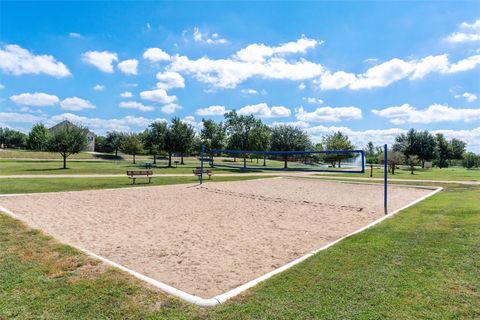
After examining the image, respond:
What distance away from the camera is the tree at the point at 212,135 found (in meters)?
51.6

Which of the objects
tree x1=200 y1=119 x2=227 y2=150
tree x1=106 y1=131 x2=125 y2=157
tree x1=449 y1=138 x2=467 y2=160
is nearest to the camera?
tree x1=200 y1=119 x2=227 y2=150

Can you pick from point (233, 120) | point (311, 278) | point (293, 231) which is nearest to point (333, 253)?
point (311, 278)

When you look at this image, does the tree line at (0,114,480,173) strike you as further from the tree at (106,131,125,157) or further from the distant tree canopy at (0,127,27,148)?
the distant tree canopy at (0,127,27,148)

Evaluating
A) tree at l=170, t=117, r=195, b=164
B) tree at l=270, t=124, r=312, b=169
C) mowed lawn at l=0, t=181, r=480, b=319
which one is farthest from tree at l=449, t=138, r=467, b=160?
mowed lawn at l=0, t=181, r=480, b=319

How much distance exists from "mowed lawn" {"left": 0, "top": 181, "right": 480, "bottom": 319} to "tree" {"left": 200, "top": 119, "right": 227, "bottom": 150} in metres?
45.9

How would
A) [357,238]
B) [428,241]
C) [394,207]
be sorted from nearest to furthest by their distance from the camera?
[428,241], [357,238], [394,207]

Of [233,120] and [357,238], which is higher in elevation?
[233,120]

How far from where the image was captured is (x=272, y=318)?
2881 mm

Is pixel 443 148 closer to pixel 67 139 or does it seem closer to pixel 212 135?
pixel 212 135

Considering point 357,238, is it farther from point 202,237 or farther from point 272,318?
point 272,318

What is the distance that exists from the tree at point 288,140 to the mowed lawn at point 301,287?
33664 mm

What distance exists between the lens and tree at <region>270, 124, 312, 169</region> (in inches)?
1524

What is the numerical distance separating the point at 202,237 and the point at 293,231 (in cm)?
209

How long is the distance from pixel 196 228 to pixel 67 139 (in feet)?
78.2
